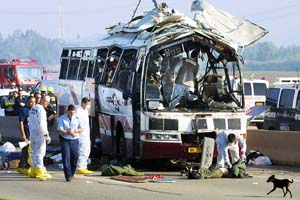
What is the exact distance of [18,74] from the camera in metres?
51.4

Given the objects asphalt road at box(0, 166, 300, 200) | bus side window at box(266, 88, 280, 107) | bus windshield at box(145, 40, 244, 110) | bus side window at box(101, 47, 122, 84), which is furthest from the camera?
bus side window at box(266, 88, 280, 107)

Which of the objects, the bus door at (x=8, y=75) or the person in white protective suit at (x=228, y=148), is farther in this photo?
the bus door at (x=8, y=75)

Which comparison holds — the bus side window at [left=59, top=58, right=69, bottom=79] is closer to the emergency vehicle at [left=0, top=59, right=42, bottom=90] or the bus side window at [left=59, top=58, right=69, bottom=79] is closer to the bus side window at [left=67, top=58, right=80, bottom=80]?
the bus side window at [left=67, top=58, right=80, bottom=80]

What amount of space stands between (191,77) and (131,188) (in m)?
4.75

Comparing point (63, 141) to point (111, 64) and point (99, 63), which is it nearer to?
point (111, 64)

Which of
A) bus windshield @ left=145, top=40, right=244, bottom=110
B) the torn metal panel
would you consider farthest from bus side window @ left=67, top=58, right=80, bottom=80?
bus windshield @ left=145, top=40, right=244, bottom=110

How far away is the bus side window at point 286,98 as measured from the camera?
2794cm

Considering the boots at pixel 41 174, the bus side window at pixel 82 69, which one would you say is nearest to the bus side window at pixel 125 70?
the boots at pixel 41 174

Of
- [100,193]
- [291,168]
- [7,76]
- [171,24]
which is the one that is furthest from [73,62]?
[7,76]

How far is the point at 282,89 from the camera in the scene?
2841 cm

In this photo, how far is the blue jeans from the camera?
58.4 ft

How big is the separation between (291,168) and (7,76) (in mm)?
32383

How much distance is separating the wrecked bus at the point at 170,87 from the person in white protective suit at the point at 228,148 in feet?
2.09

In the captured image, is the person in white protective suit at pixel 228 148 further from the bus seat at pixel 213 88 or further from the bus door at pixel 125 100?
the bus door at pixel 125 100
